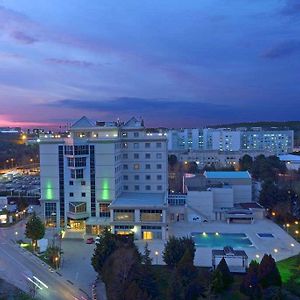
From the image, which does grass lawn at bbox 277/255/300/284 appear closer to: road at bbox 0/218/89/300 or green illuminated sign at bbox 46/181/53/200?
road at bbox 0/218/89/300

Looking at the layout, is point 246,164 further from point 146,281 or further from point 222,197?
point 146,281

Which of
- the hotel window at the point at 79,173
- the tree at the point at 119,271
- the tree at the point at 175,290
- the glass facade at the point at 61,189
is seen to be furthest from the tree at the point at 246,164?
the tree at the point at 175,290

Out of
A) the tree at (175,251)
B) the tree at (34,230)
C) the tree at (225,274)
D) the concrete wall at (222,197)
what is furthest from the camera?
the concrete wall at (222,197)

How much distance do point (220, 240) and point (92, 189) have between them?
6.73 meters

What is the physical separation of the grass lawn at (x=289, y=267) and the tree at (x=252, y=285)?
5.76ft

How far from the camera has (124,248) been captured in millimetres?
12117

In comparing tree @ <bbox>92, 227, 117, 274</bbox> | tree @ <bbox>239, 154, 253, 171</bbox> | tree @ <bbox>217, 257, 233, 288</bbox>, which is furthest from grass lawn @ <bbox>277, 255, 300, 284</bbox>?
tree @ <bbox>239, 154, 253, 171</bbox>

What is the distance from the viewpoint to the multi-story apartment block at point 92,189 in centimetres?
1784

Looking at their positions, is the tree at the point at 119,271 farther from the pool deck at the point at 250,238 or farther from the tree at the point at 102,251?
the pool deck at the point at 250,238

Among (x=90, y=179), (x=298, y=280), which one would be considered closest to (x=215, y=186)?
(x=90, y=179)

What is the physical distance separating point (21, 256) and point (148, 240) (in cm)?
537

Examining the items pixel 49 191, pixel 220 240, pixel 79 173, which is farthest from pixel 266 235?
pixel 49 191

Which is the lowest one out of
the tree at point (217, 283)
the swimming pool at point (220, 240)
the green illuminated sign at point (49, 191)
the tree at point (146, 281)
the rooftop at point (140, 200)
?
the swimming pool at point (220, 240)

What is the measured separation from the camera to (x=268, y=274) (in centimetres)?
1115
